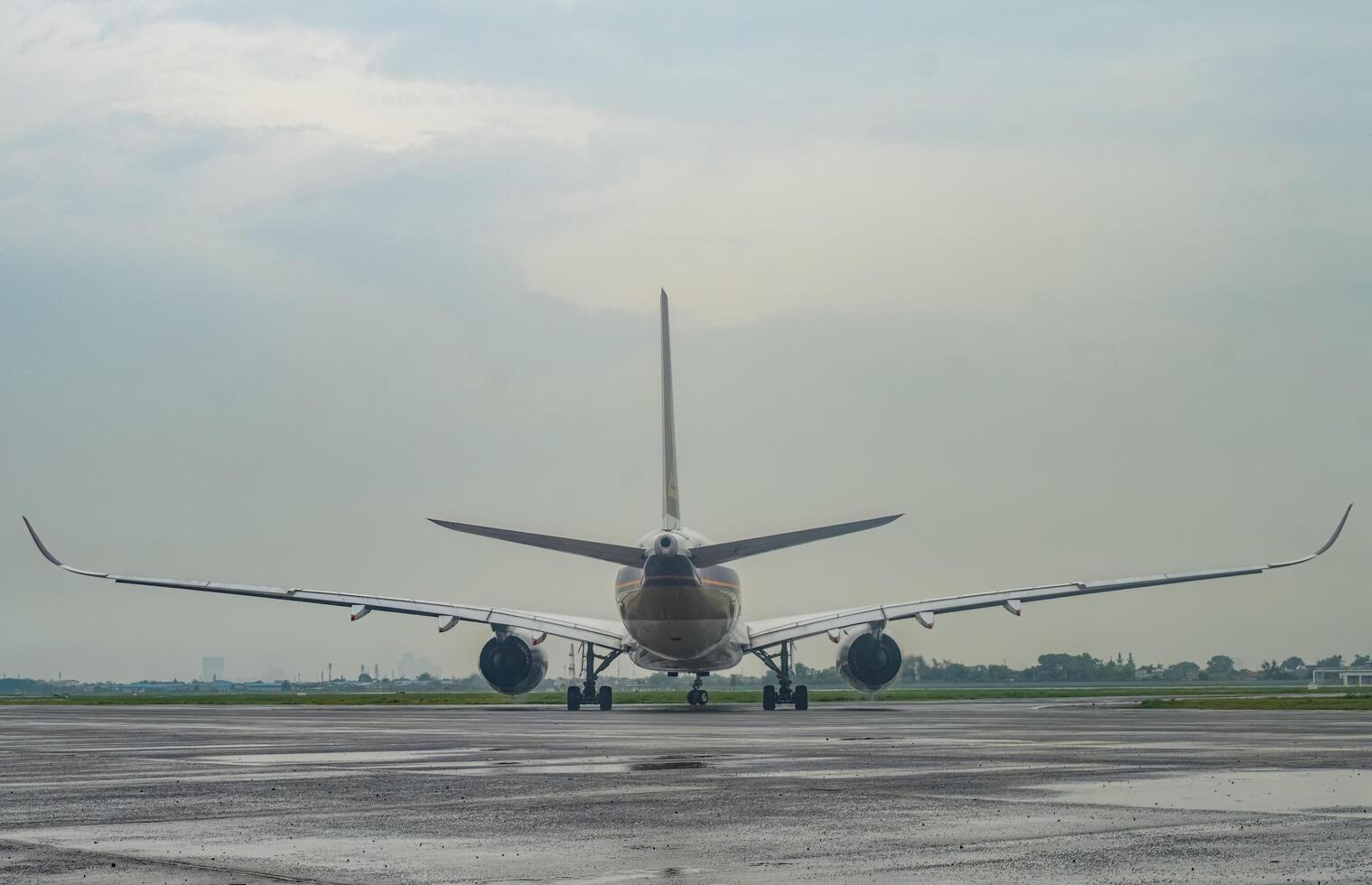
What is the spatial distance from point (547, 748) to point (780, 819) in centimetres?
1178

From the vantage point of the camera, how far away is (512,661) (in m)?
51.9

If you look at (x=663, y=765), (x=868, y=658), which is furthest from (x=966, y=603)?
(x=663, y=765)

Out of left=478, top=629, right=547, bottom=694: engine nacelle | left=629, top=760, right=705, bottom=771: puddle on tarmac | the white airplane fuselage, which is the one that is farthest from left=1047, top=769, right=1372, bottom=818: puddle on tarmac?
left=478, top=629, right=547, bottom=694: engine nacelle

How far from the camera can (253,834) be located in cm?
1139

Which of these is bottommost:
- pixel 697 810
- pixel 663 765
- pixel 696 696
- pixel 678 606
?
pixel 697 810

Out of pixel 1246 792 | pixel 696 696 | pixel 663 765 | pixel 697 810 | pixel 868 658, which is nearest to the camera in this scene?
pixel 697 810

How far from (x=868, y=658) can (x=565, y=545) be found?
533 inches

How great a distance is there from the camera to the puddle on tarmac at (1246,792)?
42.4ft

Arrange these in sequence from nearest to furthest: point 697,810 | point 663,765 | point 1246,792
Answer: point 697,810
point 1246,792
point 663,765

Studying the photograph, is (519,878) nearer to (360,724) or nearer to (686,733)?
(686,733)

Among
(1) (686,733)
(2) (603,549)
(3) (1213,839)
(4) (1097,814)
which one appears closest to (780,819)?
(4) (1097,814)

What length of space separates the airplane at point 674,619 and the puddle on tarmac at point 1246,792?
28.6m

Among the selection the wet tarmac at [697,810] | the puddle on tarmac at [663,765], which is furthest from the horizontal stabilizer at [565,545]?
the puddle on tarmac at [663,765]

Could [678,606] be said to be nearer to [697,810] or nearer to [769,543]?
[769,543]
